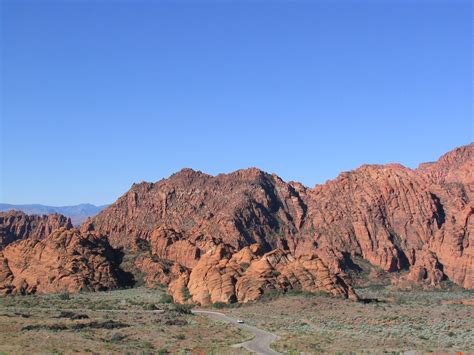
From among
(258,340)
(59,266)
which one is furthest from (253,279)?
(59,266)

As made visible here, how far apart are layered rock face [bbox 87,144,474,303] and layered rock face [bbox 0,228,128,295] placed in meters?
10.2

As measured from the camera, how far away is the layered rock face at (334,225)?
14888 centimetres

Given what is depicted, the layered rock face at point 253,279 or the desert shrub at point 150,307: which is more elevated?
the layered rock face at point 253,279

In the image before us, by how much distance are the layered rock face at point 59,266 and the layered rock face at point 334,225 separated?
402 inches

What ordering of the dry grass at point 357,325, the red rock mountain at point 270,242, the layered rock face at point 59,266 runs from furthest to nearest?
the layered rock face at point 59,266
the red rock mountain at point 270,242
the dry grass at point 357,325

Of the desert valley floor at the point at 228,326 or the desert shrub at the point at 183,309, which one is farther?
the desert shrub at the point at 183,309

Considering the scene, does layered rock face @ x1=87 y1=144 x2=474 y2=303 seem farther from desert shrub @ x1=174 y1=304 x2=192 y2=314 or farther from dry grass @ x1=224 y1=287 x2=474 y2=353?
dry grass @ x1=224 y1=287 x2=474 y2=353

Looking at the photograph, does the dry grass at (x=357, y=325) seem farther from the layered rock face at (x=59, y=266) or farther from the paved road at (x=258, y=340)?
the layered rock face at (x=59, y=266)

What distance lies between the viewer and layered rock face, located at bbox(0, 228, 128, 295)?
402 ft

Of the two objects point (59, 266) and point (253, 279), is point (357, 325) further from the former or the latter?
point (59, 266)

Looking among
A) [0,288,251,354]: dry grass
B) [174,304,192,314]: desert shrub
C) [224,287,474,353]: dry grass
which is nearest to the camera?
[0,288,251,354]: dry grass

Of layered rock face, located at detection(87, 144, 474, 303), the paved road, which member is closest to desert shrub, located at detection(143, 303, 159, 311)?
the paved road

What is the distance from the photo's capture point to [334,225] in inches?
6998

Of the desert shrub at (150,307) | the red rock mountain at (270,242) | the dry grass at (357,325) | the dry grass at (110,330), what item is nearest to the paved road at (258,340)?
the dry grass at (357,325)
